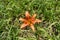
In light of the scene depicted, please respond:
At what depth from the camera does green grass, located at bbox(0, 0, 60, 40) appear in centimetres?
330

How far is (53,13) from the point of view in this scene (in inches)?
135

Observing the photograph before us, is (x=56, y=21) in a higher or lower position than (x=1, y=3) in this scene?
A: lower

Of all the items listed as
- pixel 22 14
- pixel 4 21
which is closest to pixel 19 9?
pixel 22 14

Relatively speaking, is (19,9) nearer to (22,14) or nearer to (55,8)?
(22,14)

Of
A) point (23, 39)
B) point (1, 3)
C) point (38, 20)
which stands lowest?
point (23, 39)

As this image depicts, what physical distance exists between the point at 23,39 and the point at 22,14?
43cm

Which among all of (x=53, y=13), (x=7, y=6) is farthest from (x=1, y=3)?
(x=53, y=13)

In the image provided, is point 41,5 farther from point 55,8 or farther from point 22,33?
point 22,33

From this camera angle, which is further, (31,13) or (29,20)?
(31,13)

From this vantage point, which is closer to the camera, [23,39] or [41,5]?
[23,39]

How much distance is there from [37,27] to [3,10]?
0.62 m

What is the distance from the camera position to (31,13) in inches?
136

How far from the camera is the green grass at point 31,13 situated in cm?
330

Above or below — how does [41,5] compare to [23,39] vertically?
above
